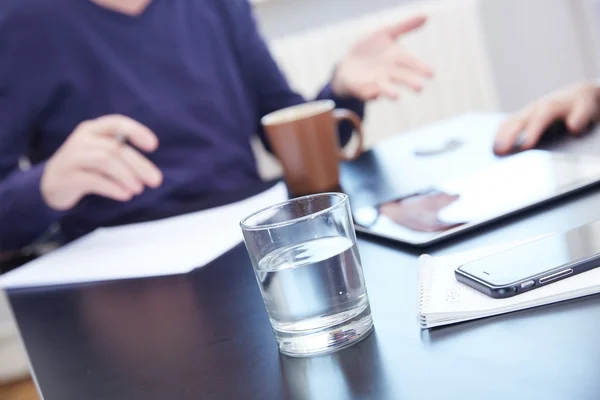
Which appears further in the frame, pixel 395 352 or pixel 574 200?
pixel 574 200

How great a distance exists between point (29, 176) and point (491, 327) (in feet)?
2.49

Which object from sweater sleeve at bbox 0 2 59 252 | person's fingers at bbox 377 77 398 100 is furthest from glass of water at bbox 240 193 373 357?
sweater sleeve at bbox 0 2 59 252

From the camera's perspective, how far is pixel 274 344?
0.42m

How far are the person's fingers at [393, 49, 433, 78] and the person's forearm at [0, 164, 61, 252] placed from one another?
542 mm

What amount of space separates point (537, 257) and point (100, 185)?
0.60 m

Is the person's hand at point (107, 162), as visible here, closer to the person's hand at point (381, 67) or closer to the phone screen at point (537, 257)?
the person's hand at point (381, 67)

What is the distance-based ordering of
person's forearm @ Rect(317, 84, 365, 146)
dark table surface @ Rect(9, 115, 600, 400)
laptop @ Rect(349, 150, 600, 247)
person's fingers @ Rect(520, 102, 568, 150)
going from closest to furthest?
dark table surface @ Rect(9, 115, 600, 400) < laptop @ Rect(349, 150, 600, 247) < person's fingers @ Rect(520, 102, 568, 150) < person's forearm @ Rect(317, 84, 365, 146)

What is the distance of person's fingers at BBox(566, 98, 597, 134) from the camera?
2.58ft

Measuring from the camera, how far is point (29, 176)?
3.06 ft

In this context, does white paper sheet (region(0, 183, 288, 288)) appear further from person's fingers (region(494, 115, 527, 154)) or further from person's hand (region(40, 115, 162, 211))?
person's fingers (region(494, 115, 527, 154))

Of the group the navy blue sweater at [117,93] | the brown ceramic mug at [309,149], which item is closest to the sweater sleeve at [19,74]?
the navy blue sweater at [117,93]

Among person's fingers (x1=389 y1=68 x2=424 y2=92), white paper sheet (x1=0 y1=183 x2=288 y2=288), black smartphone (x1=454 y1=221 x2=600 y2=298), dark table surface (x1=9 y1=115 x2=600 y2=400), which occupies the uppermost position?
person's fingers (x1=389 y1=68 x2=424 y2=92)

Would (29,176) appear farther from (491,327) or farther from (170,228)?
(491,327)

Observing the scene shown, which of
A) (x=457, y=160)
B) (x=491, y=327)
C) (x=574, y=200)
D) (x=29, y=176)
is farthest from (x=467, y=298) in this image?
(x=29, y=176)
